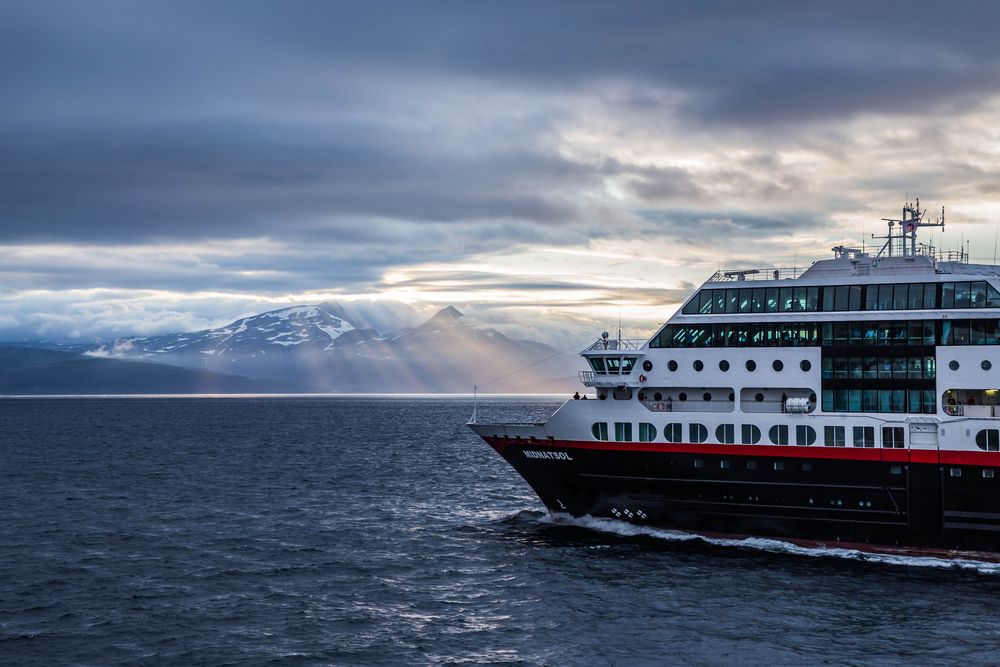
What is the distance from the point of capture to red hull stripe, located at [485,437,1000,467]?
4197 cm

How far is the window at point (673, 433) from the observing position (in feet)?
153

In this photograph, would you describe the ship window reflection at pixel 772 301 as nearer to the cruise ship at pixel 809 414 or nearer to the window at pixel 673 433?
the cruise ship at pixel 809 414

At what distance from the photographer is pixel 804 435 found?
4472cm

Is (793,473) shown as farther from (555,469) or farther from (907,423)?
(555,469)

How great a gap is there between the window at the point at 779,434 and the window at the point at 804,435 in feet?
1.66

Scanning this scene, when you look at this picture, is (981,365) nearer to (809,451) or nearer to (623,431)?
(809,451)

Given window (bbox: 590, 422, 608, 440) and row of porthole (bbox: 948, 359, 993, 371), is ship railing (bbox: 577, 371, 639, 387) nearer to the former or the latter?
window (bbox: 590, 422, 608, 440)

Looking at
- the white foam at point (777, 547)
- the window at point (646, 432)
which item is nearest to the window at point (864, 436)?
the white foam at point (777, 547)

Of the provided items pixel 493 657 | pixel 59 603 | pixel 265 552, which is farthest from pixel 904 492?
pixel 59 603

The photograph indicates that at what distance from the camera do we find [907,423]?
4350 centimetres

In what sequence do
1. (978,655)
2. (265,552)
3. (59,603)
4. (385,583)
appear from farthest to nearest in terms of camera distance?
1. (265,552)
2. (385,583)
3. (59,603)
4. (978,655)

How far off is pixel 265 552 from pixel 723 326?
86.3 ft

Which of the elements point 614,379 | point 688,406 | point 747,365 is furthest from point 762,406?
point 614,379

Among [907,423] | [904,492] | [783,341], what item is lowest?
[904,492]
